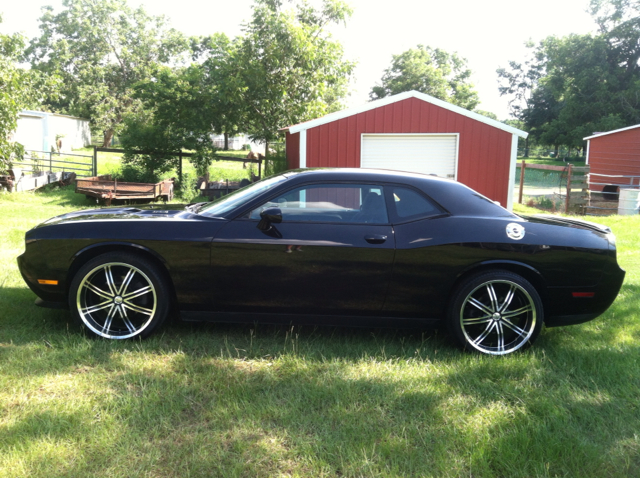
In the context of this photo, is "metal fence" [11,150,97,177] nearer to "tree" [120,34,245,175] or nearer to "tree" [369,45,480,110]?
"tree" [120,34,245,175]

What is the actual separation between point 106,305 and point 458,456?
278 centimetres

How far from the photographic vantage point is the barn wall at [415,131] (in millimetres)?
13562

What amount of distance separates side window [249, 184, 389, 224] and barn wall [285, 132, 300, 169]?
9.45 metres

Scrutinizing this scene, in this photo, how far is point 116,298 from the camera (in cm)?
413

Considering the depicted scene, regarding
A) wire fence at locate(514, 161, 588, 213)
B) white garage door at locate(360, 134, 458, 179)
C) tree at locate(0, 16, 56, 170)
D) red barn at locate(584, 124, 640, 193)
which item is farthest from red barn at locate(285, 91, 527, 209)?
red barn at locate(584, 124, 640, 193)

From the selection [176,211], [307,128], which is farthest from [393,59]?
[176,211]

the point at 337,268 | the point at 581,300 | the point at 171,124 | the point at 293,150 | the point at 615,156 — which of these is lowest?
the point at 581,300

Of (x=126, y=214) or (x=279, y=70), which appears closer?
(x=126, y=214)

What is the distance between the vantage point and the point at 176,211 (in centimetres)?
458

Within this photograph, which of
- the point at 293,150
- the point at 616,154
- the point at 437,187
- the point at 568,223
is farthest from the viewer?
the point at 616,154

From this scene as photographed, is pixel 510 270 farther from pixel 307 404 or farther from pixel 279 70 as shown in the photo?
pixel 279 70

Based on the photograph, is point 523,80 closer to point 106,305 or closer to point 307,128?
point 307,128

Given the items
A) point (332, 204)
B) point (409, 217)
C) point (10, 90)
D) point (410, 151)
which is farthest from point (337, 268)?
point (10, 90)

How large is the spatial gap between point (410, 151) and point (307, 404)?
1122cm
